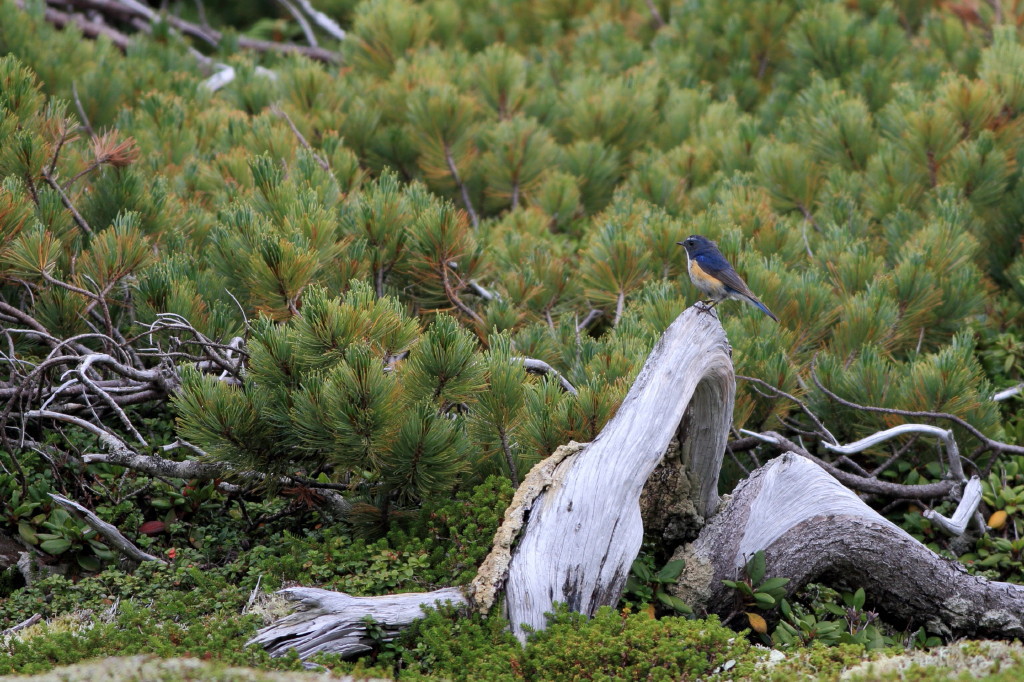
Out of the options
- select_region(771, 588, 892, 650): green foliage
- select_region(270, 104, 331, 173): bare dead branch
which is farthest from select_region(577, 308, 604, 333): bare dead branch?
select_region(771, 588, 892, 650): green foliage

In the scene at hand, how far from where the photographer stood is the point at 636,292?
20.5ft

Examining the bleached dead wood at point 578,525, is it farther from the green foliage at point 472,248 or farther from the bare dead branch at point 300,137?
the bare dead branch at point 300,137

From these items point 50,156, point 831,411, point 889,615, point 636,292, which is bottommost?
point 889,615

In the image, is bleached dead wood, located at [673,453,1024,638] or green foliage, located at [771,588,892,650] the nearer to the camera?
green foliage, located at [771,588,892,650]

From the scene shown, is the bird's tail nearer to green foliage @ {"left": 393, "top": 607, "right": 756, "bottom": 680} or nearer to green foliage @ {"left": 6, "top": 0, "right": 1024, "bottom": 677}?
green foliage @ {"left": 6, "top": 0, "right": 1024, "bottom": 677}

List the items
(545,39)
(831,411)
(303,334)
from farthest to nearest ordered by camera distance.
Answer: (545,39), (831,411), (303,334)

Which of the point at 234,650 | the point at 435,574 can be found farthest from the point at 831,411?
the point at 234,650

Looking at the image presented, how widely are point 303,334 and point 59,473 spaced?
6.09 ft

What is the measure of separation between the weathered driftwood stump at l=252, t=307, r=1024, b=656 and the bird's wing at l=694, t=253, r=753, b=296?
0.78 m

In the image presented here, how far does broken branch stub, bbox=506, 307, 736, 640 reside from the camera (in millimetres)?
4301

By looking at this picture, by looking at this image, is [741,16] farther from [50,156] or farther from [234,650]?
[234,650]

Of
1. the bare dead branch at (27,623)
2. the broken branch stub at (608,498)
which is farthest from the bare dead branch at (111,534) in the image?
the broken branch stub at (608,498)

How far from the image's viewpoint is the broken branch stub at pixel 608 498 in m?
4.30

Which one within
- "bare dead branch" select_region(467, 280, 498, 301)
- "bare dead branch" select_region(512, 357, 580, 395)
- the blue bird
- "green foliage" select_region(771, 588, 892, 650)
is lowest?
"green foliage" select_region(771, 588, 892, 650)
